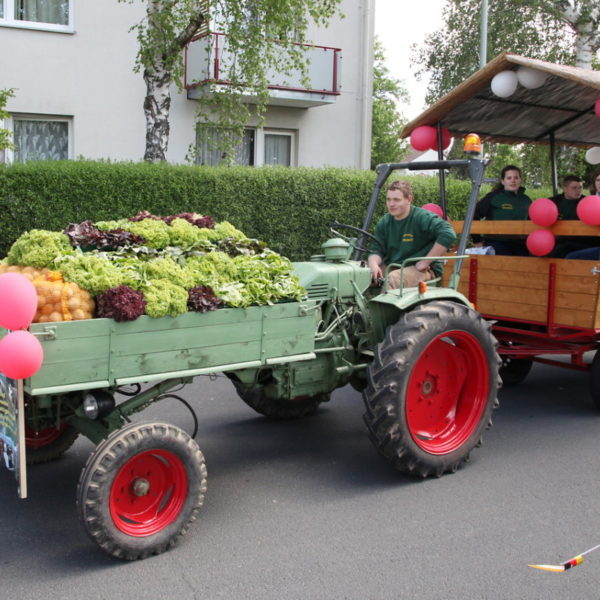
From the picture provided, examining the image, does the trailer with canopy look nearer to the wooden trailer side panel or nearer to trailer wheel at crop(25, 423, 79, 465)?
the wooden trailer side panel

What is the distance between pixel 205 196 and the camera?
10531mm

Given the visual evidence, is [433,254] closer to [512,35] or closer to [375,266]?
[375,266]

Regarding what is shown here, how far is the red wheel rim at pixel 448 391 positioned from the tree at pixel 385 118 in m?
37.6

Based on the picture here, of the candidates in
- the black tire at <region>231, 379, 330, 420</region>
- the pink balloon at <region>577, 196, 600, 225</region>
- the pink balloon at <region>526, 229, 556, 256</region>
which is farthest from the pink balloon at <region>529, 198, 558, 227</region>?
the black tire at <region>231, 379, 330, 420</region>

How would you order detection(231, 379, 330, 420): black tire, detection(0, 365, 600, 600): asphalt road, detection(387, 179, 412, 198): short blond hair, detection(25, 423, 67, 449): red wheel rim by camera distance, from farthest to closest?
detection(231, 379, 330, 420): black tire, detection(387, 179, 412, 198): short blond hair, detection(25, 423, 67, 449): red wheel rim, detection(0, 365, 600, 600): asphalt road

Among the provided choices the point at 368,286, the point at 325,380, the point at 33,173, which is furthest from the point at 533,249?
the point at 33,173

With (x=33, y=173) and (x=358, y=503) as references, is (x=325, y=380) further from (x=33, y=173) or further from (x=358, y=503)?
(x=33, y=173)

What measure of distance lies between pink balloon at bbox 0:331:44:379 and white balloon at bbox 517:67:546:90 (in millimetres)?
4630

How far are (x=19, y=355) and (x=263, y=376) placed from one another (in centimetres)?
188

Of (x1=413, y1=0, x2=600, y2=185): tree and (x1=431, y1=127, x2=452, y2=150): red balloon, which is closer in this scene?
(x1=431, y1=127, x2=452, y2=150): red balloon

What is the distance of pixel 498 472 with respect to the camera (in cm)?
496

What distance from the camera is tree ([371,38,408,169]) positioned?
151 ft

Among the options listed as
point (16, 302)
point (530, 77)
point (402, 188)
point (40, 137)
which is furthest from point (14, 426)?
point (40, 137)

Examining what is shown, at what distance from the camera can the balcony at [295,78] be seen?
49.9 feet
